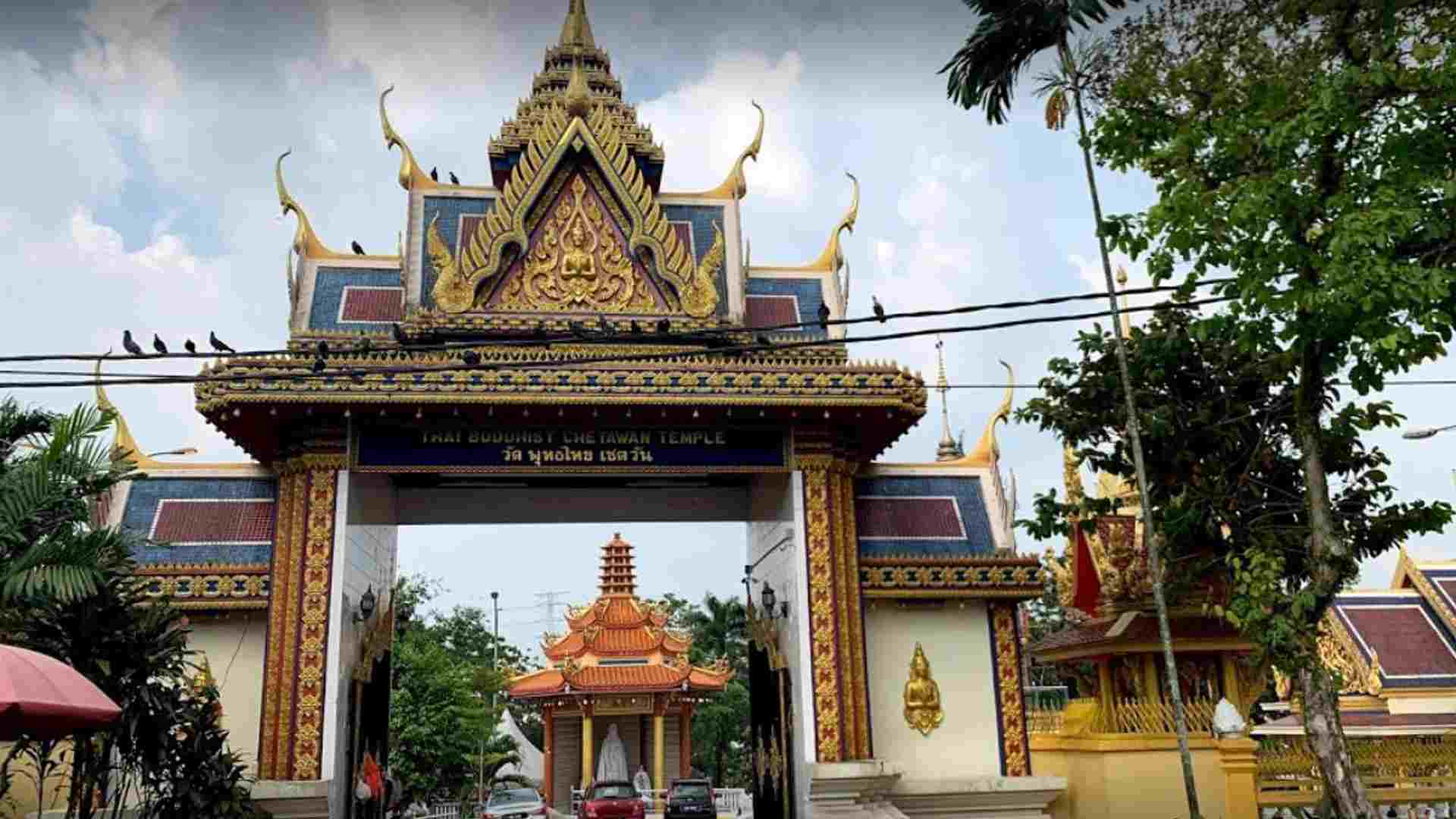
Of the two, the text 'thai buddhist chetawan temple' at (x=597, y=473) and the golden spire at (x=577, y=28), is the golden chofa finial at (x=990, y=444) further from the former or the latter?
the golden spire at (x=577, y=28)

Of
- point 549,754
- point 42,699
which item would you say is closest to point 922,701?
point 42,699

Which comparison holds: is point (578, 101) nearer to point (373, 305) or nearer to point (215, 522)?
point (373, 305)

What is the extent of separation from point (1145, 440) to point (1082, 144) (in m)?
3.56

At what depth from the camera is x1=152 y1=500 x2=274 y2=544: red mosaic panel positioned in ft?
45.5

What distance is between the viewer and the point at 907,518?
1548 centimetres

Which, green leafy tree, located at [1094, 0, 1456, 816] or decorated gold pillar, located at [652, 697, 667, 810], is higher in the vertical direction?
green leafy tree, located at [1094, 0, 1456, 816]

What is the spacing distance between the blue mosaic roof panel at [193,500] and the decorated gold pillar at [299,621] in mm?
443

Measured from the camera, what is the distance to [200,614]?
13.5m

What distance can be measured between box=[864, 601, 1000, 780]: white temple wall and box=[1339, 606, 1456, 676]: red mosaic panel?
909 cm

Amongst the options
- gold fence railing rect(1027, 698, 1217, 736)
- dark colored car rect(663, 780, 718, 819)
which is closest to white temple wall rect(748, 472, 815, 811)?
gold fence railing rect(1027, 698, 1217, 736)

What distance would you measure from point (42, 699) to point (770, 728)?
9652mm

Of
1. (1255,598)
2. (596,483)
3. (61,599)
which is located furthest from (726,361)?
(61,599)

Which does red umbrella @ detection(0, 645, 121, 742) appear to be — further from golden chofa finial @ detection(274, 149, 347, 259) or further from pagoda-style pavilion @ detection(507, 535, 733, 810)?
pagoda-style pavilion @ detection(507, 535, 733, 810)

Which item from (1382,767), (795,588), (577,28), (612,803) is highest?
(577,28)
